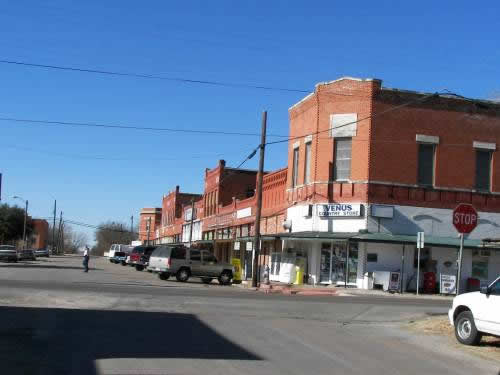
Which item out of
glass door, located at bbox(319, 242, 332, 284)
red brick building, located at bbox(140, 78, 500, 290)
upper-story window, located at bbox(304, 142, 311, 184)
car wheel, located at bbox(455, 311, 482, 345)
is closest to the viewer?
car wheel, located at bbox(455, 311, 482, 345)

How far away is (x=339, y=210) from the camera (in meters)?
35.4

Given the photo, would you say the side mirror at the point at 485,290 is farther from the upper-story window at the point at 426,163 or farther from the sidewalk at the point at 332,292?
the upper-story window at the point at 426,163

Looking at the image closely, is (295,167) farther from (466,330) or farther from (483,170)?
(466,330)

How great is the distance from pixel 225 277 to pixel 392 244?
30.6 feet

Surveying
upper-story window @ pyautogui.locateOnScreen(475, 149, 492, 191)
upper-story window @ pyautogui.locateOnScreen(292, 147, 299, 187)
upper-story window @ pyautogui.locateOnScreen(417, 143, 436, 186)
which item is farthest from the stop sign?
upper-story window @ pyautogui.locateOnScreen(292, 147, 299, 187)

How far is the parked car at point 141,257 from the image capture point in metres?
51.0

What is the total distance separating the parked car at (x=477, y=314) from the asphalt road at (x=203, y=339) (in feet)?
1.74

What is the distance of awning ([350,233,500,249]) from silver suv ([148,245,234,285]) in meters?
8.05

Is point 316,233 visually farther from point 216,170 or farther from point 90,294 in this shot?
point 216,170

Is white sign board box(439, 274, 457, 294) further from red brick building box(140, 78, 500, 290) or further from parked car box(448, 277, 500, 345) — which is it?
parked car box(448, 277, 500, 345)

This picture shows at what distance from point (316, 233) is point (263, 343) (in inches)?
921

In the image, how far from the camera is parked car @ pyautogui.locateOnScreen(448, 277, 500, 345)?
12438 millimetres

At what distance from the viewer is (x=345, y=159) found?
36.1 metres

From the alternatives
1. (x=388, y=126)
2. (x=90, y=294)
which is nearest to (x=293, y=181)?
(x=388, y=126)
